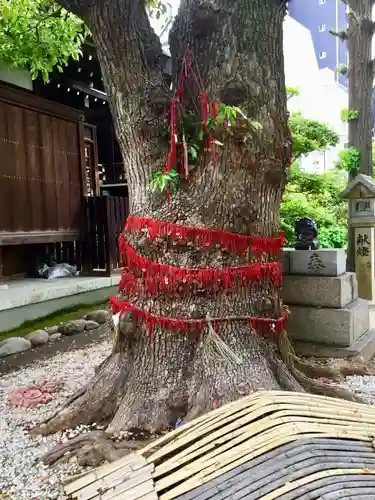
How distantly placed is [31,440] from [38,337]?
2.99 metres

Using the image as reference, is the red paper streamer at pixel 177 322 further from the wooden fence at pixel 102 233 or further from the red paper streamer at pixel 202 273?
the wooden fence at pixel 102 233

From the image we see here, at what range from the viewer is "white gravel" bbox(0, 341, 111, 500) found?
2.47 m

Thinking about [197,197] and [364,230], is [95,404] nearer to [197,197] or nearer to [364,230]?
[197,197]

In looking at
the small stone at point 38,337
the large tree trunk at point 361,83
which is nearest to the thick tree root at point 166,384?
the small stone at point 38,337

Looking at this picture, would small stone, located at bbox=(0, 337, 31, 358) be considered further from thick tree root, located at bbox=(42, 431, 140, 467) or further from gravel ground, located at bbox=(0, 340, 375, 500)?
thick tree root, located at bbox=(42, 431, 140, 467)

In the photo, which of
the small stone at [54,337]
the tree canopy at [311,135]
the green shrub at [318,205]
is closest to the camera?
the small stone at [54,337]

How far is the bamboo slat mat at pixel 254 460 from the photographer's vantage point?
6.18 ft

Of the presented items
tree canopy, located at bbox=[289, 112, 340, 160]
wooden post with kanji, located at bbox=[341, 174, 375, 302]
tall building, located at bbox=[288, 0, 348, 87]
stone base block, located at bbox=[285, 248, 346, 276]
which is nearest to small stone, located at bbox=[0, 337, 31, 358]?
stone base block, located at bbox=[285, 248, 346, 276]

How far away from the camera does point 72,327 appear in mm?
6367

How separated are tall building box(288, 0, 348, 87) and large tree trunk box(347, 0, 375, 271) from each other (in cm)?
2792

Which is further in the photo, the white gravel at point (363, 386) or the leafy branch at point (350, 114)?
the leafy branch at point (350, 114)

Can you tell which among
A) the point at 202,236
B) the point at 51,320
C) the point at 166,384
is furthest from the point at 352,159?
the point at 166,384

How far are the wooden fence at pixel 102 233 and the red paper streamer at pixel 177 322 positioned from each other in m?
4.98

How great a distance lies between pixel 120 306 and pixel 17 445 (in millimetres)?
1115
